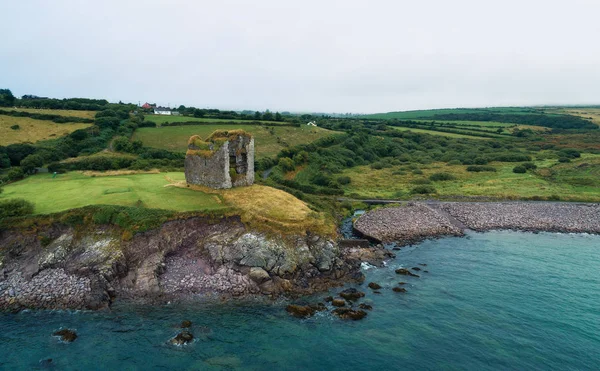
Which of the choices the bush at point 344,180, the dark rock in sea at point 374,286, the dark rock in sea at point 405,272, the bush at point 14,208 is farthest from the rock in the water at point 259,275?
the bush at point 344,180

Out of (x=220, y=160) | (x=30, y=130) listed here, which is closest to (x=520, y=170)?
(x=220, y=160)

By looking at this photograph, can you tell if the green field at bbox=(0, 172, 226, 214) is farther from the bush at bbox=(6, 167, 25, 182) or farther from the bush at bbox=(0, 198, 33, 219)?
the bush at bbox=(6, 167, 25, 182)

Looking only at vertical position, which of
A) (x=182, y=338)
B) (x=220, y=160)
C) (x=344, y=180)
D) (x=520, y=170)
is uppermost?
(x=220, y=160)

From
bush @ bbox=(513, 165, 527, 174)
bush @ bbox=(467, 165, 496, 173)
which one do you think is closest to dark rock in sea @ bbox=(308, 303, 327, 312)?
bush @ bbox=(467, 165, 496, 173)

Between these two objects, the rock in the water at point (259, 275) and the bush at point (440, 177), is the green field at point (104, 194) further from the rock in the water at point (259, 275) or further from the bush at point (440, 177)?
the bush at point (440, 177)

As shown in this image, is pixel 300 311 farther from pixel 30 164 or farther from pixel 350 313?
pixel 30 164

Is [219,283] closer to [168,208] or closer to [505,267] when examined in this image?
[168,208]
